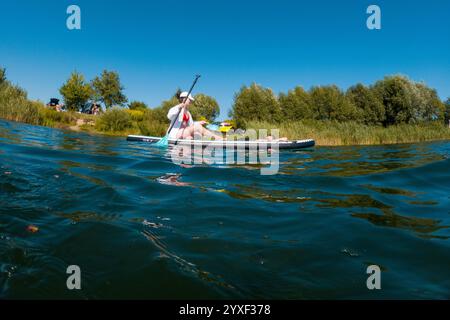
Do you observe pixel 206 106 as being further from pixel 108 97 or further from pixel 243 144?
pixel 243 144

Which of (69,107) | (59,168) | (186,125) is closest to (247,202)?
(59,168)

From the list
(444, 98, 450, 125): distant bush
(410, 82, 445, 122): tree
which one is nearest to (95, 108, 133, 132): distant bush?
(410, 82, 445, 122): tree

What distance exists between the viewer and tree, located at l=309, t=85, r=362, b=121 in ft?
119

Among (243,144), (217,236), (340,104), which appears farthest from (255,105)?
(217,236)

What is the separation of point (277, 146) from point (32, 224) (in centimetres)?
790

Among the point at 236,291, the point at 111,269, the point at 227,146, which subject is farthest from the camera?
the point at 227,146

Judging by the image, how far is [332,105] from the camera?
36.2 metres

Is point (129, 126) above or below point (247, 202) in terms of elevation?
above

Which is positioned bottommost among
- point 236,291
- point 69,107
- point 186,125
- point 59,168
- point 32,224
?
point 236,291

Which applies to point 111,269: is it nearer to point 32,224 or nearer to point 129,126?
point 32,224

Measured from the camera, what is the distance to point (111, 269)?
6.23ft

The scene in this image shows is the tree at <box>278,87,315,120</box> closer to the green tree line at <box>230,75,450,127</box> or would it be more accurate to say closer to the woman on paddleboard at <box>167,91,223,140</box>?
the green tree line at <box>230,75,450,127</box>

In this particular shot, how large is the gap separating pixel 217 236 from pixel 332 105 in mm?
36423

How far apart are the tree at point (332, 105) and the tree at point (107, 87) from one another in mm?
25774
